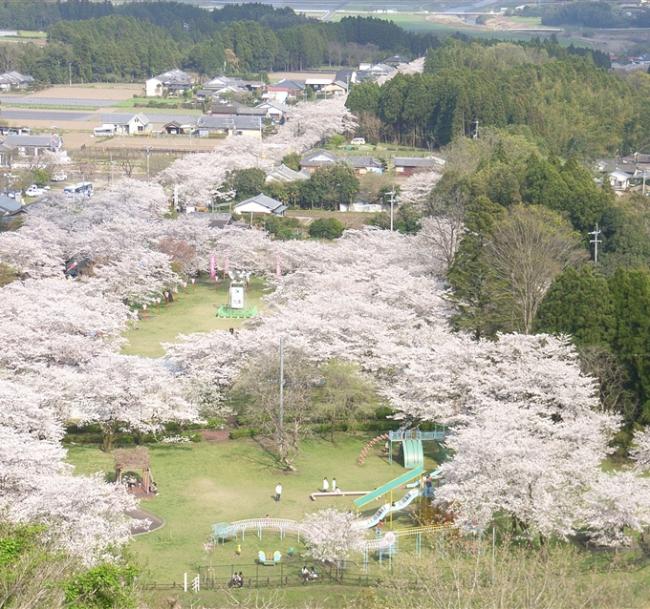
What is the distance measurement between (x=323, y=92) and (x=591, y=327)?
55.7 meters

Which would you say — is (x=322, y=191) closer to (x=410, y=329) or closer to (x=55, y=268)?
(x=55, y=268)

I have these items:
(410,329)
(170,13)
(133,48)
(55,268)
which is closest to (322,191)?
(55,268)

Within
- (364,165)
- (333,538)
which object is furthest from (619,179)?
(333,538)

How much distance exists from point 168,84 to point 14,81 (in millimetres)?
9246

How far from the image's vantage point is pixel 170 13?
380ft

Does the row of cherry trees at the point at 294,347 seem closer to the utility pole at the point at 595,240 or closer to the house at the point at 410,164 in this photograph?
the utility pole at the point at 595,240

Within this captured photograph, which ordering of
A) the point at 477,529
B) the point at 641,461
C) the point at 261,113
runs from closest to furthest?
the point at 477,529
the point at 641,461
the point at 261,113

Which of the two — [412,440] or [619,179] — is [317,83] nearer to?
[619,179]

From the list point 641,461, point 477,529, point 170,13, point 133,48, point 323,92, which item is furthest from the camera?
point 170,13

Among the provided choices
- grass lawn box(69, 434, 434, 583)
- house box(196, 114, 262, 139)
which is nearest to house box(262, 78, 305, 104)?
house box(196, 114, 262, 139)

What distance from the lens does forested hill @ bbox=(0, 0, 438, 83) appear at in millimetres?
82000

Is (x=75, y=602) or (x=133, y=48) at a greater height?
(x=75, y=602)

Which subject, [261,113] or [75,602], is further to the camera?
[261,113]

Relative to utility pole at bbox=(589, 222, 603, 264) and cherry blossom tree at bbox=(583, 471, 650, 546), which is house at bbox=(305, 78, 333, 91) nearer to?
utility pole at bbox=(589, 222, 603, 264)
